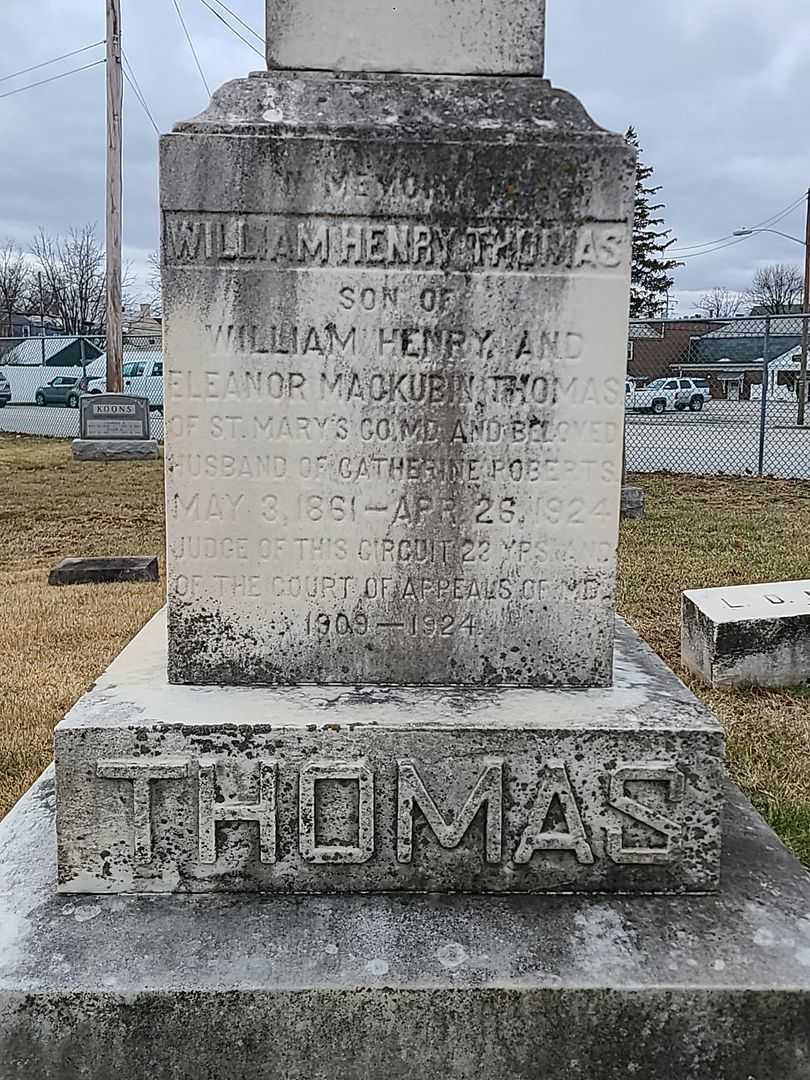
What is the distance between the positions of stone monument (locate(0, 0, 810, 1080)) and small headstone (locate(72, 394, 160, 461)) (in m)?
15.4

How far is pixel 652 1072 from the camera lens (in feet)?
6.34

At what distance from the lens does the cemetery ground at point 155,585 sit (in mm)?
3975

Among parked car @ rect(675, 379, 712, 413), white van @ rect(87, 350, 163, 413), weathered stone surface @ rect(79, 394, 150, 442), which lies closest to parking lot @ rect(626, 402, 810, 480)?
parked car @ rect(675, 379, 712, 413)

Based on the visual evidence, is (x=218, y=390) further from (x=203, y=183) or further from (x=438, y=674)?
(x=438, y=674)

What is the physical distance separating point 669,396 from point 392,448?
34636 millimetres

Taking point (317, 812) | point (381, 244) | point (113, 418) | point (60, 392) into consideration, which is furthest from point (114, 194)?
point (317, 812)

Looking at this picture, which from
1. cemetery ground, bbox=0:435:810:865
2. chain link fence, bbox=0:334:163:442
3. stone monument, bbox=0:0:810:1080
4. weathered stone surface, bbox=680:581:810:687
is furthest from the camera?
chain link fence, bbox=0:334:163:442

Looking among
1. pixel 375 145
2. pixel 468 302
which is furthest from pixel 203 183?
pixel 468 302

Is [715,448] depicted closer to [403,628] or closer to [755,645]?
[755,645]

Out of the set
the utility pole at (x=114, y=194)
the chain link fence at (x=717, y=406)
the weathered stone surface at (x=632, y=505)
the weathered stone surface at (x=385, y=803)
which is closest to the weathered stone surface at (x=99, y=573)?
the chain link fence at (x=717, y=406)

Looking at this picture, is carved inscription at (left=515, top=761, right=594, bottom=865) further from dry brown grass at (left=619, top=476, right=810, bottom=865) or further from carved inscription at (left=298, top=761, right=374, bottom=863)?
dry brown grass at (left=619, top=476, right=810, bottom=865)

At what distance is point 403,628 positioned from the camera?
97.9 inches

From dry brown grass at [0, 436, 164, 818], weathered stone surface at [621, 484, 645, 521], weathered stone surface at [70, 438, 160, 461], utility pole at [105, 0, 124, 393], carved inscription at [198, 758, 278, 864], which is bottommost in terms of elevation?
dry brown grass at [0, 436, 164, 818]

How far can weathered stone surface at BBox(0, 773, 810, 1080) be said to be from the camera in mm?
1881
